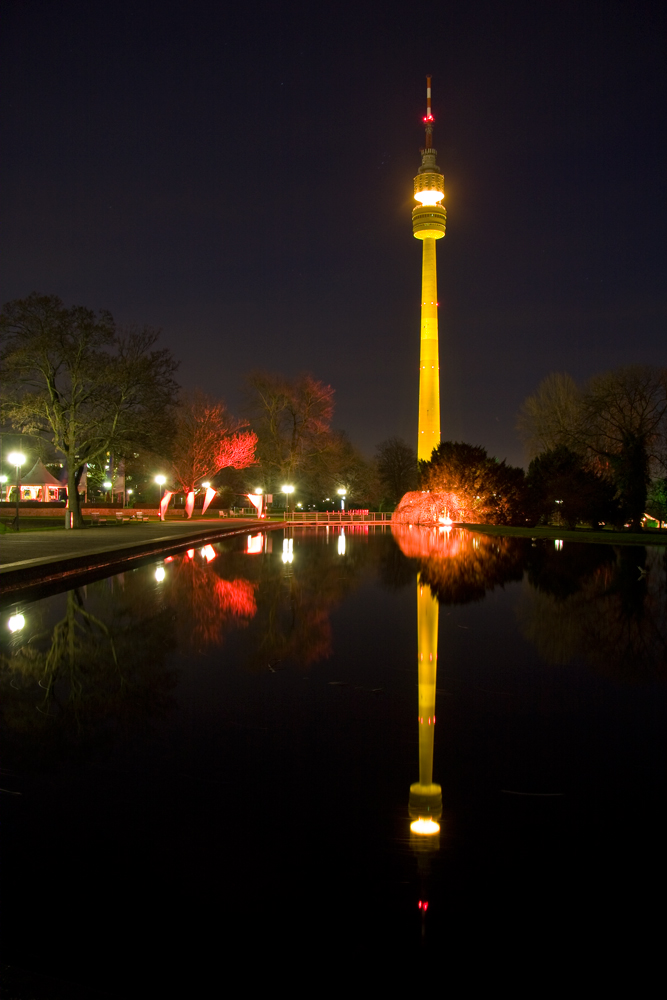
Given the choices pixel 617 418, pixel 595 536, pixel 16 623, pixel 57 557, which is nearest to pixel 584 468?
pixel 617 418

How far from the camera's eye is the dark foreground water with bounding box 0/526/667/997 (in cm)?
275

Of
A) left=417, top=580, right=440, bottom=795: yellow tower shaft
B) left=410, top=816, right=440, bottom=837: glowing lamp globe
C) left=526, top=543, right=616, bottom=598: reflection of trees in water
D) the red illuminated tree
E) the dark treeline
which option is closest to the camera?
left=410, top=816, right=440, bottom=837: glowing lamp globe

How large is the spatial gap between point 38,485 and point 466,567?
212 ft

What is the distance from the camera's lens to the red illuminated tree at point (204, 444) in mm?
54000

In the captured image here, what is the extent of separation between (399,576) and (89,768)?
12088 millimetres

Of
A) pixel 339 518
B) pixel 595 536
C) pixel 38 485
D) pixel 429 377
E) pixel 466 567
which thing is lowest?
pixel 466 567

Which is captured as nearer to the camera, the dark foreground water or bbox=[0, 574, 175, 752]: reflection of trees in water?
the dark foreground water

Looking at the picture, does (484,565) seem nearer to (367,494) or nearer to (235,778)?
Result: (235,778)

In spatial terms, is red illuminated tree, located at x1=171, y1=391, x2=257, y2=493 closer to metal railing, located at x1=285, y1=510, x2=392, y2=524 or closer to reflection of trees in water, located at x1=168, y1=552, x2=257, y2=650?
metal railing, located at x1=285, y1=510, x2=392, y2=524

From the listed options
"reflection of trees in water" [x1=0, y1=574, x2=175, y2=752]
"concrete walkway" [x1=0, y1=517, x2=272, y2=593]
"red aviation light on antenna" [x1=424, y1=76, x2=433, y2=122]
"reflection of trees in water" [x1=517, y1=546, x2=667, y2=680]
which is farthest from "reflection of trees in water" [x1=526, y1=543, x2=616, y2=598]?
"red aviation light on antenna" [x1=424, y1=76, x2=433, y2=122]

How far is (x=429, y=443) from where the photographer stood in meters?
67.4

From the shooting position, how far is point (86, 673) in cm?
690

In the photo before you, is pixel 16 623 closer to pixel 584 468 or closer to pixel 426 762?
pixel 426 762

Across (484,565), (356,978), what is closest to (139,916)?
(356,978)
